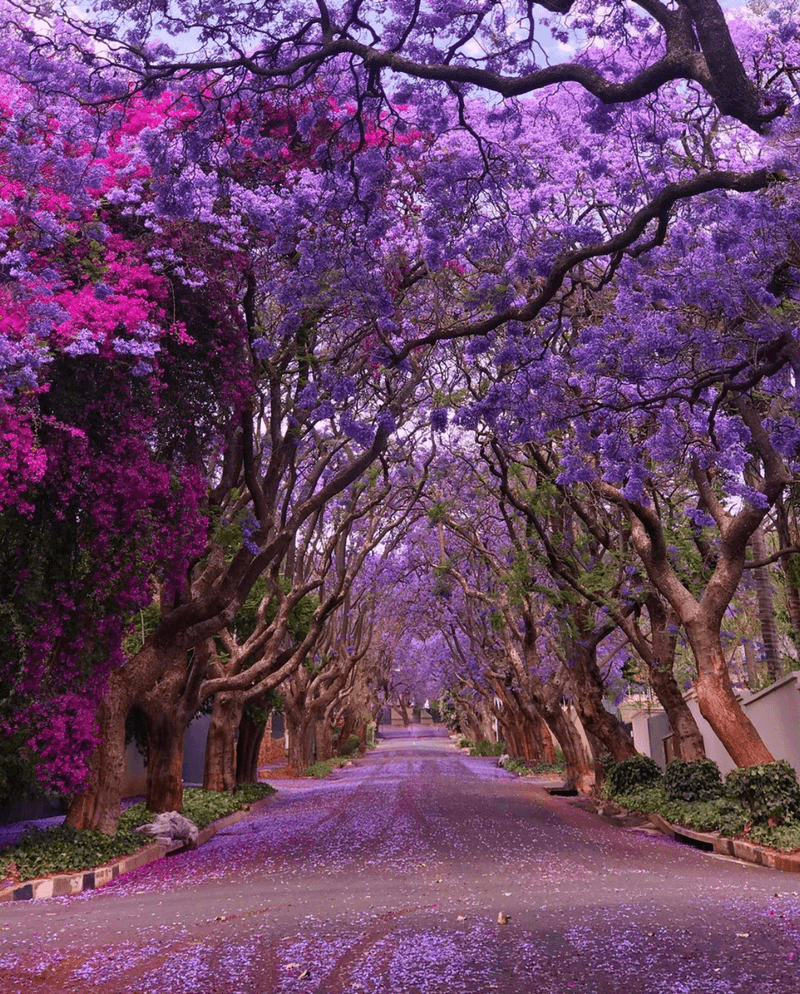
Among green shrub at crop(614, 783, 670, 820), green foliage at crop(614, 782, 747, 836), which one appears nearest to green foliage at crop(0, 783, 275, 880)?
green foliage at crop(614, 782, 747, 836)

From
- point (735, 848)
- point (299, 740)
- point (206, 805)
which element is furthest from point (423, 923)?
point (299, 740)

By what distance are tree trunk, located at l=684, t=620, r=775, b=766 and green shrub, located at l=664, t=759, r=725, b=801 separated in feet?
5.50

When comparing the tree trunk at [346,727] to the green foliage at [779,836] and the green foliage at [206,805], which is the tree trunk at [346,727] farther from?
the green foliage at [779,836]

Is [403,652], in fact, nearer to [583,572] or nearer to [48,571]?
[583,572]

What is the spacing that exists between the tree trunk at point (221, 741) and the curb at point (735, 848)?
9.11 m

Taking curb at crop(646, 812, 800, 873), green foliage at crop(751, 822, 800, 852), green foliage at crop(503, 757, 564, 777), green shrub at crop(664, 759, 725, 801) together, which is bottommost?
green foliage at crop(503, 757, 564, 777)

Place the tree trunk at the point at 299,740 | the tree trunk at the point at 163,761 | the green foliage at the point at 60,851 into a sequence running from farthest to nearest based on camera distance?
1. the tree trunk at the point at 299,740
2. the tree trunk at the point at 163,761
3. the green foliage at the point at 60,851

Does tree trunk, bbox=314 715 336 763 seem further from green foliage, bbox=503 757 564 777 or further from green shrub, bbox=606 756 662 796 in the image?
green shrub, bbox=606 756 662 796

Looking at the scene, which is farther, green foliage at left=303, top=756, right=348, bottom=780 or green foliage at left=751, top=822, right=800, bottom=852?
green foliage at left=303, top=756, right=348, bottom=780

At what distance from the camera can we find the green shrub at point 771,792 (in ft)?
35.4

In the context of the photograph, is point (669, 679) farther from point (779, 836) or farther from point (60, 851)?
point (60, 851)

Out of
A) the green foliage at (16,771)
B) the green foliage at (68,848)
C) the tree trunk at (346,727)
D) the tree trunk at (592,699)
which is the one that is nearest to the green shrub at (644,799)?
the tree trunk at (592,699)

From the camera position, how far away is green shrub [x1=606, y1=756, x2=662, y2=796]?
16.9 metres

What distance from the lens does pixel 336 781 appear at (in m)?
29.0
